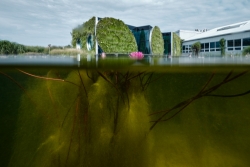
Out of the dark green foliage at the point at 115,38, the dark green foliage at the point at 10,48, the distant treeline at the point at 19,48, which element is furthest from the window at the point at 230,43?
the dark green foliage at the point at 10,48

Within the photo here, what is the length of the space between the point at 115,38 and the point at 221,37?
3.34m

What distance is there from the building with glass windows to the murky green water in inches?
95.7

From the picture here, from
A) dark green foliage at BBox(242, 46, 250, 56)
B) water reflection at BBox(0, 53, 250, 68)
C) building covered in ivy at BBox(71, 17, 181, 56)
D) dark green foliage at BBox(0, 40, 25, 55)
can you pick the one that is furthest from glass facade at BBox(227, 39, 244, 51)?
dark green foliage at BBox(0, 40, 25, 55)

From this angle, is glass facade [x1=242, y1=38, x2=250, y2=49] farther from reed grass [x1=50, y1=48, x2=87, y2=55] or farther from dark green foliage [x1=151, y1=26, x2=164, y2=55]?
reed grass [x1=50, y1=48, x2=87, y2=55]

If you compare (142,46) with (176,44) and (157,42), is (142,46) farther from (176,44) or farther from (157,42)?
(176,44)

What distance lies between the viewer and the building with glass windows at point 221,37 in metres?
6.45

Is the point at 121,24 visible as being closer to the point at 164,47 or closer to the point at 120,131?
the point at 164,47

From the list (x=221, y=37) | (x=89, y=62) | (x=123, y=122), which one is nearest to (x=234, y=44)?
(x=221, y=37)

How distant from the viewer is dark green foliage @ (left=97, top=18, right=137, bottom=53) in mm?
6531

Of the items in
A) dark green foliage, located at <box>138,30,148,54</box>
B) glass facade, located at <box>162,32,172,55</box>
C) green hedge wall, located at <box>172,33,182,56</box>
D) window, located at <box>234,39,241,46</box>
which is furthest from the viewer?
green hedge wall, located at <box>172,33,182,56</box>

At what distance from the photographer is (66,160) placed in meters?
3.85

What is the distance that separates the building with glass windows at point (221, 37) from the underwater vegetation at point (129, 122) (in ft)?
8.10

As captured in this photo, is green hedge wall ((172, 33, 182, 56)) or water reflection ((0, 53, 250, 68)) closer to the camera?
water reflection ((0, 53, 250, 68))

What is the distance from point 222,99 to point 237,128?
522mm
